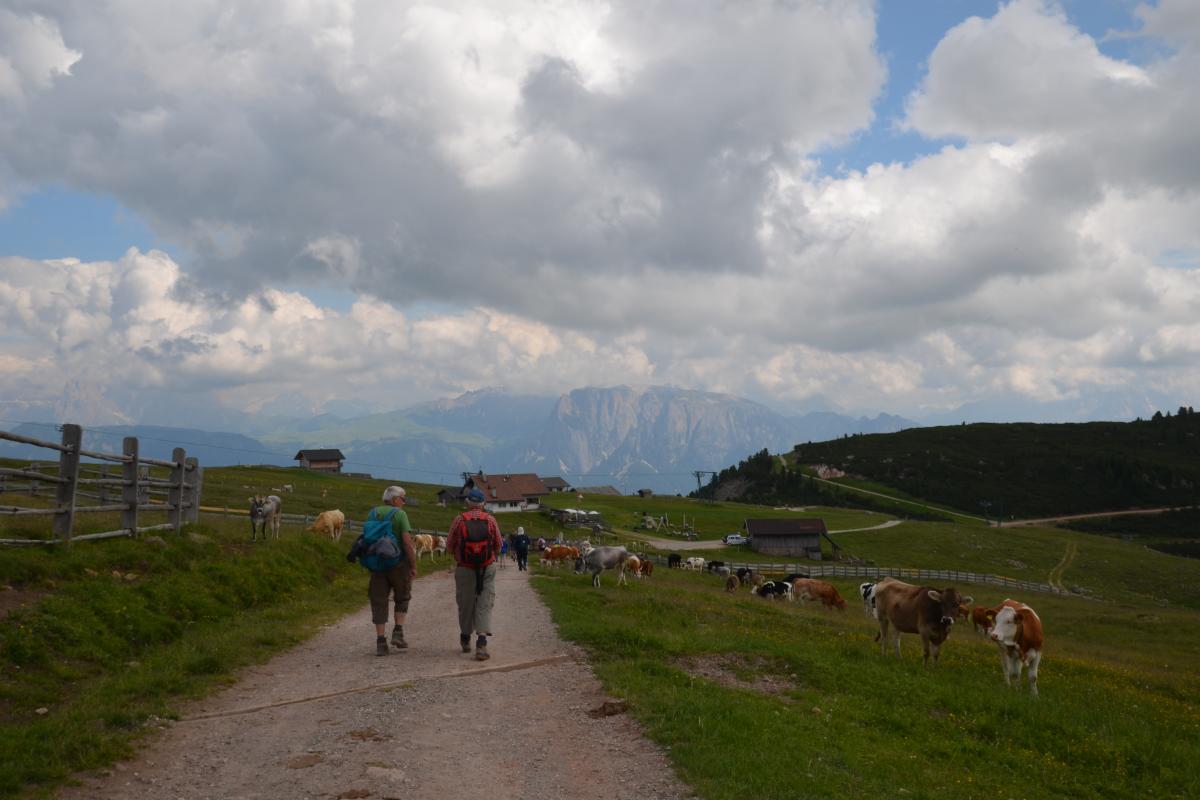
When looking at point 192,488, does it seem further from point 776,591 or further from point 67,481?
point 776,591

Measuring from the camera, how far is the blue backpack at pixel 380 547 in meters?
13.8

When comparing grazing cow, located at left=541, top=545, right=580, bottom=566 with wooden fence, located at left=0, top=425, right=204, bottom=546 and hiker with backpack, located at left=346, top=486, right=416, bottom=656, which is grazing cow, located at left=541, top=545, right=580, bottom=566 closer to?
wooden fence, located at left=0, top=425, right=204, bottom=546

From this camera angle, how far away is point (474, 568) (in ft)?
45.2

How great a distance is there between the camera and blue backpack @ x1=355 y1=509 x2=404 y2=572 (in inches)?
543

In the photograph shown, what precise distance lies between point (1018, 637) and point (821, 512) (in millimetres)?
142364

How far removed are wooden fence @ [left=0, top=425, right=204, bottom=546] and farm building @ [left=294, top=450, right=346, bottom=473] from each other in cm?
15193

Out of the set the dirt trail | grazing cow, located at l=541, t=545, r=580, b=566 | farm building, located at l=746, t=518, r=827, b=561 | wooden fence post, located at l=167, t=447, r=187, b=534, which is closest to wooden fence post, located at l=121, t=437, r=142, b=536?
wooden fence post, located at l=167, t=447, r=187, b=534

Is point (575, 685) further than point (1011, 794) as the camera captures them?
Yes

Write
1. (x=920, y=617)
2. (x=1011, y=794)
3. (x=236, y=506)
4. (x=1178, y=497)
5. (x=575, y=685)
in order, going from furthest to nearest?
(x=1178, y=497)
(x=236, y=506)
(x=920, y=617)
(x=575, y=685)
(x=1011, y=794)

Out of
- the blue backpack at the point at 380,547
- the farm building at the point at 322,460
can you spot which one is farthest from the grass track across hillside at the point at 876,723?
the farm building at the point at 322,460

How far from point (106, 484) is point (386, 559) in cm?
820

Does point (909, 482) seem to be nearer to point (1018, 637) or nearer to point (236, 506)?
point (236, 506)

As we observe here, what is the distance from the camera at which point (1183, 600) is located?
85.3m

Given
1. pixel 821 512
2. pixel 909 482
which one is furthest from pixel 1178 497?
pixel 821 512
